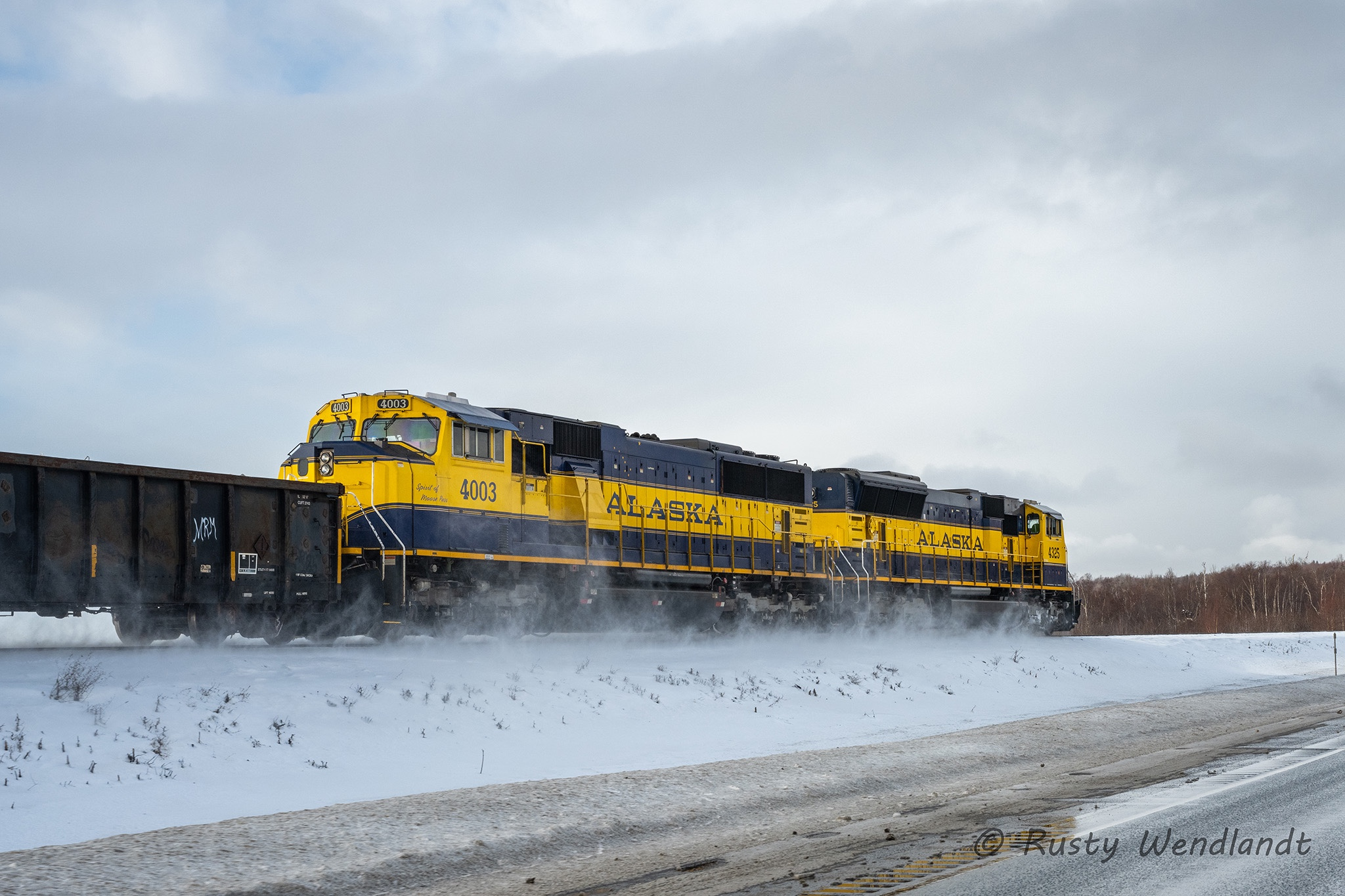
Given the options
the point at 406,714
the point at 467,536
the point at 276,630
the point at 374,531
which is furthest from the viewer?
the point at 467,536

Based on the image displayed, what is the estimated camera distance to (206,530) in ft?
50.8

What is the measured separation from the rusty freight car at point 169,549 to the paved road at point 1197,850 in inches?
457

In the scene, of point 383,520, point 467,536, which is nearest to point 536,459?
point 467,536

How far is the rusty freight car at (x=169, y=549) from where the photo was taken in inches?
532

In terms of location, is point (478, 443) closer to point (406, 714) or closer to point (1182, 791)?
point (406, 714)

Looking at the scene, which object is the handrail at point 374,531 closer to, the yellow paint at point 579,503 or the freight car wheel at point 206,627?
the yellow paint at point 579,503

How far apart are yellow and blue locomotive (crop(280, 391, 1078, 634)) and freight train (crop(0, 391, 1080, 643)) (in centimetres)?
4

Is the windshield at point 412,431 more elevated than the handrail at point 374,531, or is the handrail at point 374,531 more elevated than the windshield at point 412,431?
the windshield at point 412,431

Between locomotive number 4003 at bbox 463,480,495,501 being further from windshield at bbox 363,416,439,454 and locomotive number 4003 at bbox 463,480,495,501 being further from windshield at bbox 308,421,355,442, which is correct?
windshield at bbox 308,421,355,442

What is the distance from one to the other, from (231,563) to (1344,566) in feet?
289

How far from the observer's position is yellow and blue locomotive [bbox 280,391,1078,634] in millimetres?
18281

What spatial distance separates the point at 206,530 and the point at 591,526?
8.15 metres

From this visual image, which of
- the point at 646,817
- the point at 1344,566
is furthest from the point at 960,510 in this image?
the point at 1344,566

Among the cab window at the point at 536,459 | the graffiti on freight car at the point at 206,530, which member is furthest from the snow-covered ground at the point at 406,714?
Result: the cab window at the point at 536,459
